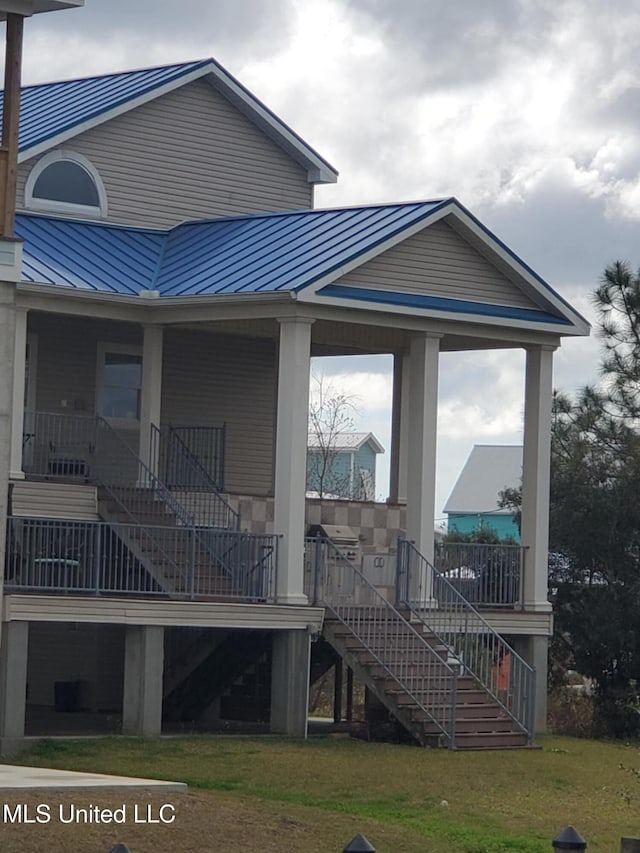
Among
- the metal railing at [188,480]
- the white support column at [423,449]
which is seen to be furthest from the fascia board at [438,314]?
the metal railing at [188,480]

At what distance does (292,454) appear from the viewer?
25.2 m

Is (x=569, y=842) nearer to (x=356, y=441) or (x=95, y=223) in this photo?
(x=95, y=223)

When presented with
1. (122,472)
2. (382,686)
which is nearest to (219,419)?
(122,472)

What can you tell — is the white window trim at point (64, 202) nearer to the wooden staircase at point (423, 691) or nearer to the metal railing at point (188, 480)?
the metal railing at point (188, 480)

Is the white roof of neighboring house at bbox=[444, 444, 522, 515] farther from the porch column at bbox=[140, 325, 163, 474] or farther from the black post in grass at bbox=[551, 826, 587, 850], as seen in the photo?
the black post in grass at bbox=[551, 826, 587, 850]

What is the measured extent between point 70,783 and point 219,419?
1457cm

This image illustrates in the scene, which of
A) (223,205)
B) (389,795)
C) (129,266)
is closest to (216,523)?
(129,266)

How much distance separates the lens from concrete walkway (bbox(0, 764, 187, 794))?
16203 mm

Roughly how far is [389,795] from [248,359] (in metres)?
12.5

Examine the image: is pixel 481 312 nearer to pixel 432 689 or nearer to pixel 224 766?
pixel 432 689

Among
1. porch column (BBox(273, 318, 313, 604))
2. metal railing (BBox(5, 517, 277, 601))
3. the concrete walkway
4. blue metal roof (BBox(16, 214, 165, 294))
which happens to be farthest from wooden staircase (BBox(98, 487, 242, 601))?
the concrete walkway

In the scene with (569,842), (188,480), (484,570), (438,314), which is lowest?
(569,842)

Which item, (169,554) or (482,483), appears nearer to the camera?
(169,554)

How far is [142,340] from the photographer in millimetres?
29188
